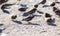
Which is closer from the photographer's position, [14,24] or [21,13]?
[14,24]

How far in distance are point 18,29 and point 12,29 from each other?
0.08 m

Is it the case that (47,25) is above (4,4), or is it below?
below

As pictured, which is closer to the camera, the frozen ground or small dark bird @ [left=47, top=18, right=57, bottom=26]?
the frozen ground

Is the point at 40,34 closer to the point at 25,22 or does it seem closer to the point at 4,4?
the point at 25,22

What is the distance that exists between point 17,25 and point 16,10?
487 mm

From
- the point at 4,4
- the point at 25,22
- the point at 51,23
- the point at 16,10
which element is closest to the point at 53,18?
the point at 51,23

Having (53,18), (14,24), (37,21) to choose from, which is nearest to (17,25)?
(14,24)

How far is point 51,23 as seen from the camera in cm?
309

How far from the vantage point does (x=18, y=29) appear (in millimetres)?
2984

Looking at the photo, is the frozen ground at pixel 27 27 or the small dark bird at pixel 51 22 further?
the small dark bird at pixel 51 22

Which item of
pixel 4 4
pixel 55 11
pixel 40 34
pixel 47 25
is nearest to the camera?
pixel 40 34

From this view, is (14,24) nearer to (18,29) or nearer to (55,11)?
(18,29)

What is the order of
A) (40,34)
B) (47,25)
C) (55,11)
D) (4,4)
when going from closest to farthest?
(40,34) → (47,25) → (55,11) → (4,4)

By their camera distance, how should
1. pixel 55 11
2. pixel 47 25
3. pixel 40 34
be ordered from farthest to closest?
pixel 55 11 → pixel 47 25 → pixel 40 34
